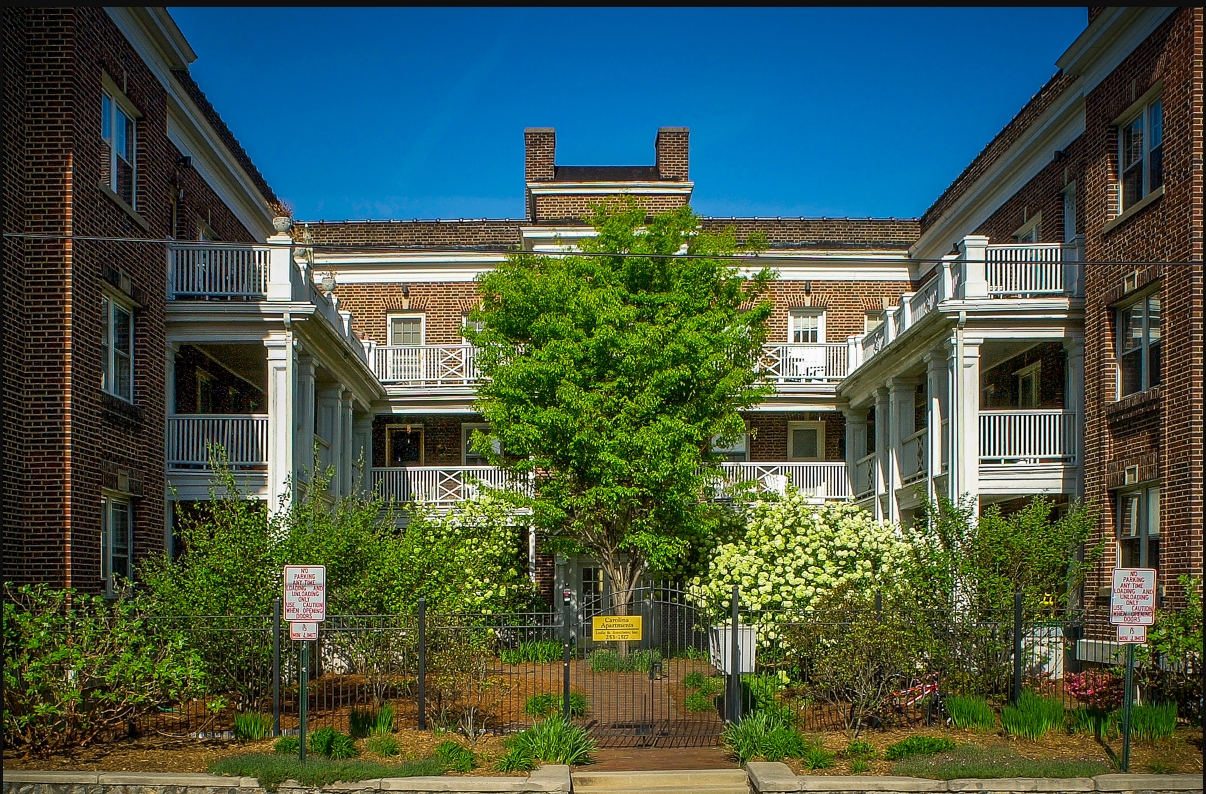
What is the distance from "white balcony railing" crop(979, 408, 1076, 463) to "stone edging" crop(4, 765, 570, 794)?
1204cm

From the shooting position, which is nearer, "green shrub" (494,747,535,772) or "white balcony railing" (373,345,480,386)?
"green shrub" (494,747,535,772)

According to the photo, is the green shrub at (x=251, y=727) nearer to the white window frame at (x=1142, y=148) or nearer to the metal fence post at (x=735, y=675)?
the metal fence post at (x=735, y=675)

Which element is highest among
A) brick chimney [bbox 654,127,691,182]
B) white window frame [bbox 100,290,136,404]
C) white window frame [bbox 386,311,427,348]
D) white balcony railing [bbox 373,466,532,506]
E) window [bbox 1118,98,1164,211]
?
brick chimney [bbox 654,127,691,182]

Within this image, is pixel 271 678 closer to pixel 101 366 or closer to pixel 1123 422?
pixel 101 366

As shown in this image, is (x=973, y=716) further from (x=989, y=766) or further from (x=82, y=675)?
(x=82, y=675)

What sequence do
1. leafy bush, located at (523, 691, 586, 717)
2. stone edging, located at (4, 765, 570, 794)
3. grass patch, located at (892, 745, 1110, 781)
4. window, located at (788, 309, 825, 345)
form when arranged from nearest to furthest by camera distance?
stone edging, located at (4, 765, 570, 794) < grass patch, located at (892, 745, 1110, 781) < leafy bush, located at (523, 691, 586, 717) < window, located at (788, 309, 825, 345)

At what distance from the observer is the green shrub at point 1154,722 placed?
13.9 meters

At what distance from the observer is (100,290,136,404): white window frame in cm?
1894

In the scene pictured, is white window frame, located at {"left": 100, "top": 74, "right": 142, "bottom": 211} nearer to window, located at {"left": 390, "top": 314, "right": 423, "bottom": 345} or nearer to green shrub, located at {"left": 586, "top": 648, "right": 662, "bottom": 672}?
green shrub, located at {"left": 586, "top": 648, "right": 662, "bottom": 672}

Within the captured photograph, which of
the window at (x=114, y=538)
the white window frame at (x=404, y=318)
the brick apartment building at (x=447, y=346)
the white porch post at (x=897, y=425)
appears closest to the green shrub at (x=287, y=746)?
the brick apartment building at (x=447, y=346)

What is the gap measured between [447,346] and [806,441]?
10.4 metres

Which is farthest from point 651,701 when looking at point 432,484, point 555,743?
point 432,484

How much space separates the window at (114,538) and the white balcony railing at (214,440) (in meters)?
1.76

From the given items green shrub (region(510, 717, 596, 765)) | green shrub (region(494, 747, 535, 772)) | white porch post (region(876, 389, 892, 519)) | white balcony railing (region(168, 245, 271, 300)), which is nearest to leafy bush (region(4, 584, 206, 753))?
green shrub (region(494, 747, 535, 772))
